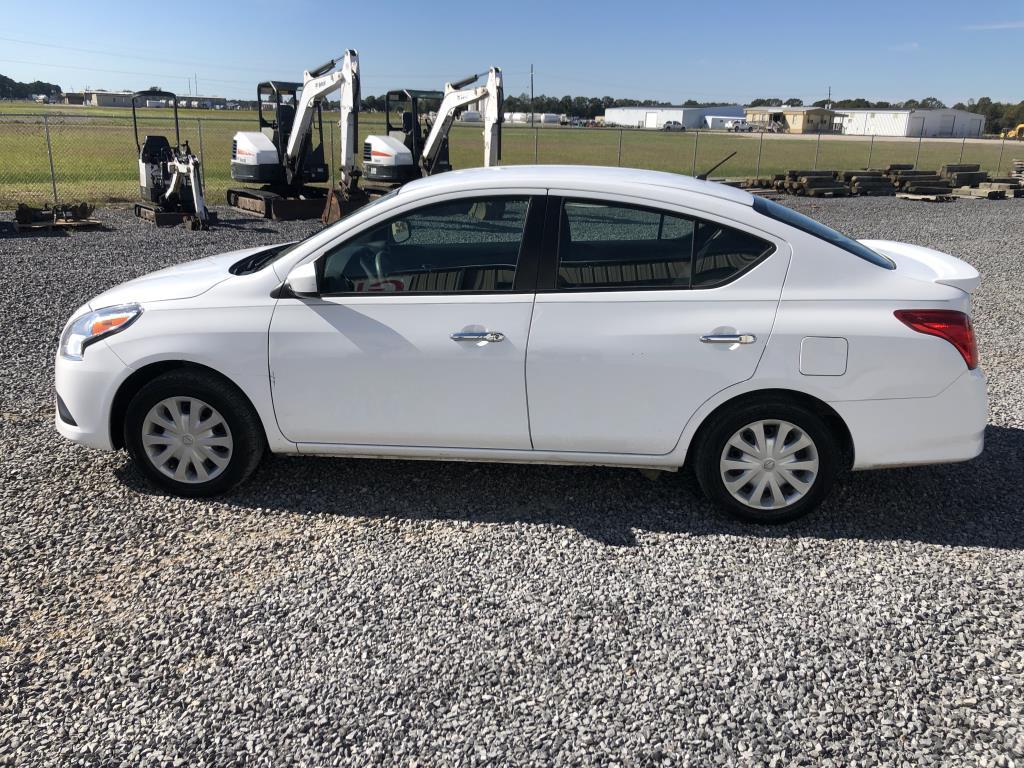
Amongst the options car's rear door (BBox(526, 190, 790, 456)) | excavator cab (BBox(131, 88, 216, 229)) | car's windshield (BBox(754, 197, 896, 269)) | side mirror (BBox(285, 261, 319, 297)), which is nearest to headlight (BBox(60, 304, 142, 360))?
side mirror (BBox(285, 261, 319, 297))

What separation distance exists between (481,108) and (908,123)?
93.3 metres

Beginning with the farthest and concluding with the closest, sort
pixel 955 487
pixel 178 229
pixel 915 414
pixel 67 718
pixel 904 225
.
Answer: pixel 904 225 → pixel 178 229 → pixel 955 487 → pixel 915 414 → pixel 67 718

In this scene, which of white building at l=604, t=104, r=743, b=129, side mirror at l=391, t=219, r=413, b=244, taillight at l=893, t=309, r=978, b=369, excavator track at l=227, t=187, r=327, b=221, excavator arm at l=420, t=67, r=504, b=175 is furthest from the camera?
white building at l=604, t=104, r=743, b=129

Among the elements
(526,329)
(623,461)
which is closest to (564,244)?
(526,329)

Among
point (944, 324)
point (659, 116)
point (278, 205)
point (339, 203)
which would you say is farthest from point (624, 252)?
point (659, 116)

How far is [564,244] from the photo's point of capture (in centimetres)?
422

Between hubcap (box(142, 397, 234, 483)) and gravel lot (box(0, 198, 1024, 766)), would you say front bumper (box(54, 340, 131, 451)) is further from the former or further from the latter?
gravel lot (box(0, 198, 1024, 766))

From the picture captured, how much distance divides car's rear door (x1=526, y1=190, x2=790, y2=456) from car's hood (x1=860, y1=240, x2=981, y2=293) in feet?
2.61

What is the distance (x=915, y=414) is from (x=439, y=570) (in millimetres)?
2414

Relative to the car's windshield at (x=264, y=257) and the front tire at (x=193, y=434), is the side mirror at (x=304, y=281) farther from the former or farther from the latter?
the front tire at (x=193, y=434)

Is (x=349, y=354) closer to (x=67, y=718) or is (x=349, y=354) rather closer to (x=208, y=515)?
(x=208, y=515)

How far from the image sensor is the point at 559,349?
4078 mm

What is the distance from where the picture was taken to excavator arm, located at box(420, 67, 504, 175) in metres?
17.6

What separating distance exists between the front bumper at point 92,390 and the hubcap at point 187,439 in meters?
0.22
